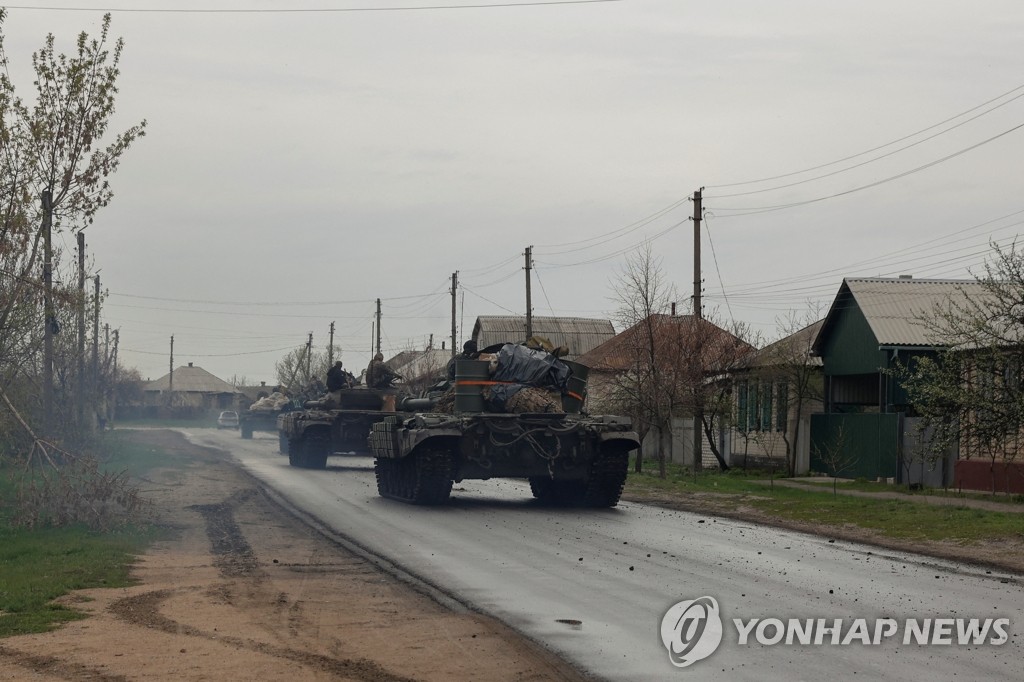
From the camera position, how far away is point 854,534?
1738 centimetres

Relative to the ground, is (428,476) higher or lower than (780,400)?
lower

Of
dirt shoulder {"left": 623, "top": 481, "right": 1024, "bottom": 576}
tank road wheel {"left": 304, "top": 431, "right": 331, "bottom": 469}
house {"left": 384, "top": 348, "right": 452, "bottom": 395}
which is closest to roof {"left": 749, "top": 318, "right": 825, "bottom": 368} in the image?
dirt shoulder {"left": 623, "top": 481, "right": 1024, "bottom": 576}

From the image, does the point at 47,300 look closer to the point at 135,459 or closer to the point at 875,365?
the point at 135,459

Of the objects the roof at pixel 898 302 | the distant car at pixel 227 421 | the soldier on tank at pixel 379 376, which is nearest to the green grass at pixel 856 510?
the roof at pixel 898 302

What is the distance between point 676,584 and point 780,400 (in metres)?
24.1

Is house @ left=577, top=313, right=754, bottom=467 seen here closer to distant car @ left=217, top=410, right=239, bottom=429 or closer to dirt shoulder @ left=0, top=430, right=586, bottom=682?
dirt shoulder @ left=0, top=430, right=586, bottom=682

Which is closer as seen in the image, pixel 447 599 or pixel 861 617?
pixel 861 617

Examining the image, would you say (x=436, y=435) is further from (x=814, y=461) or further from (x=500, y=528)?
(x=814, y=461)

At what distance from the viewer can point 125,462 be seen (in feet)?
118

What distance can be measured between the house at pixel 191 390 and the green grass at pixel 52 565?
111m

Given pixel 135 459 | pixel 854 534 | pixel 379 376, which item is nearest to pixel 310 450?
pixel 379 376

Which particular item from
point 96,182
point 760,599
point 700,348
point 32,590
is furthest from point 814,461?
point 32,590

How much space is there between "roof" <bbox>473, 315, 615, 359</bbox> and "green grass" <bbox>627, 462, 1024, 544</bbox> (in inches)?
1772

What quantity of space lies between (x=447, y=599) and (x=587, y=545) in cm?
440
